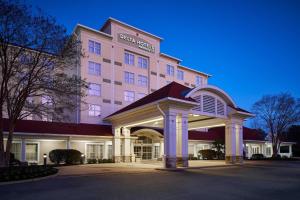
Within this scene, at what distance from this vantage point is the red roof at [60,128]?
87.7 feet

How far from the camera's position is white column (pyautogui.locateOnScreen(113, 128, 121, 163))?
103 ft

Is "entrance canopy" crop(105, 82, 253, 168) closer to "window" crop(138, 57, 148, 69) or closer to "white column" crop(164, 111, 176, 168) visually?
"white column" crop(164, 111, 176, 168)

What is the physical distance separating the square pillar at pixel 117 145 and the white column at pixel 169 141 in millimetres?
10504

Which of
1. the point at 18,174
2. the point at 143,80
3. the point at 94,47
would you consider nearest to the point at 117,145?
the point at 143,80

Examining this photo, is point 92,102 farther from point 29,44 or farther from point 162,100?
point 29,44

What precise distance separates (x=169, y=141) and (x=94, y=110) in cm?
1399

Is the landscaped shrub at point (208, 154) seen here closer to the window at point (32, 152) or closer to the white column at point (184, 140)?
the white column at point (184, 140)

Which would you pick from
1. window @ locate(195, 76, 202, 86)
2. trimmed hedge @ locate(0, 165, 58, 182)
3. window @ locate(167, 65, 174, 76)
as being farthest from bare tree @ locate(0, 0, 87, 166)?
window @ locate(195, 76, 202, 86)

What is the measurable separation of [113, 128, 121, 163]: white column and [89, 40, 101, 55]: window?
979 cm

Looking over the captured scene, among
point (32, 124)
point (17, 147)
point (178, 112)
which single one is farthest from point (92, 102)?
point (178, 112)

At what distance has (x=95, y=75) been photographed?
3400 centimetres

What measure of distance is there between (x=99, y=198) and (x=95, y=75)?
989 inches

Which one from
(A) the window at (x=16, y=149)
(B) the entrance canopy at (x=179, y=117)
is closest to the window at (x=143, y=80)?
(B) the entrance canopy at (x=179, y=117)

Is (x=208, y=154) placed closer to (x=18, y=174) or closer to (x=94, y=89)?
(x=94, y=89)
